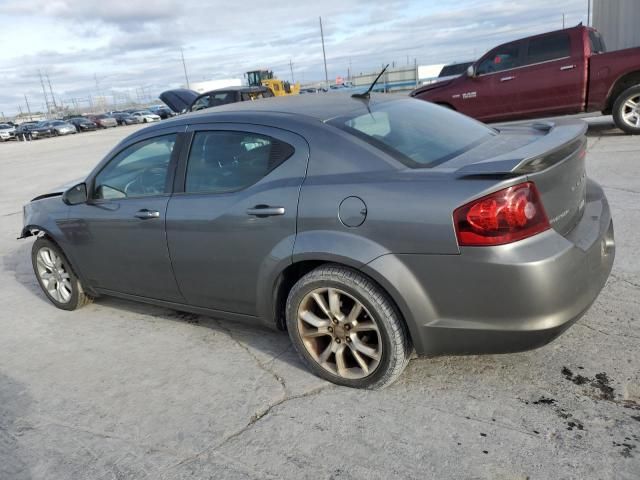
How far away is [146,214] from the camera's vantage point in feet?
11.8

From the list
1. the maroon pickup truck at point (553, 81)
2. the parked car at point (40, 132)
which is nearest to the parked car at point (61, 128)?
the parked car at point (40, 132)

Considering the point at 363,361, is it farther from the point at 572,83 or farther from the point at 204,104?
the point at 204,104

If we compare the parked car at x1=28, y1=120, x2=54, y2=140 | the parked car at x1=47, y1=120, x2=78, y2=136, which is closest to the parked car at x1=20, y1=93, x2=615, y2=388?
the parked car at x1=28, y1=120, x2=54, y2=140

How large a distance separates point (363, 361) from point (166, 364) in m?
1.38

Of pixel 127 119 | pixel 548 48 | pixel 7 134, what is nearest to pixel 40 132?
pixel 7 134

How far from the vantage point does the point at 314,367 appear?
10.2 feet

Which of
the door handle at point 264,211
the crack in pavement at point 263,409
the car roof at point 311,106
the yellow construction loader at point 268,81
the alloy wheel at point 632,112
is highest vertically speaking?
the yellow construction loader at point 268,81

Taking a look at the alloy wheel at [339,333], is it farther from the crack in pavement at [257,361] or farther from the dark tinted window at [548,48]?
the dark tinted window at [548,48]

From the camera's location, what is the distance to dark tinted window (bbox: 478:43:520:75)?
32.6ft

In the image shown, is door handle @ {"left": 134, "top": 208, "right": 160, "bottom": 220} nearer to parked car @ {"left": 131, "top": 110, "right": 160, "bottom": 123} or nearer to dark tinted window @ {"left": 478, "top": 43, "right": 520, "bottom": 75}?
dark tinted window @ {"left": 478, "top": 43, "right": 520, "bottom": 75}

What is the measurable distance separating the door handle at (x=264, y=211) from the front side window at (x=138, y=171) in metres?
0.87

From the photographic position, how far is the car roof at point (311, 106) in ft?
10.6

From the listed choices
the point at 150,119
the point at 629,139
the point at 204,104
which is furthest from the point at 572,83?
the point at 150,119

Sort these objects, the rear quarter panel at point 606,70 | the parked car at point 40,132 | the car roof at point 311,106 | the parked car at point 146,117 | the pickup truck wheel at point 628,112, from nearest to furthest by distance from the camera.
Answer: the car roof at point 311,106
the rear quarter panel at point 606,70
the pickup truck wheel at point 628,112
the parked car at point 40,132
the parked car at point 146,117
